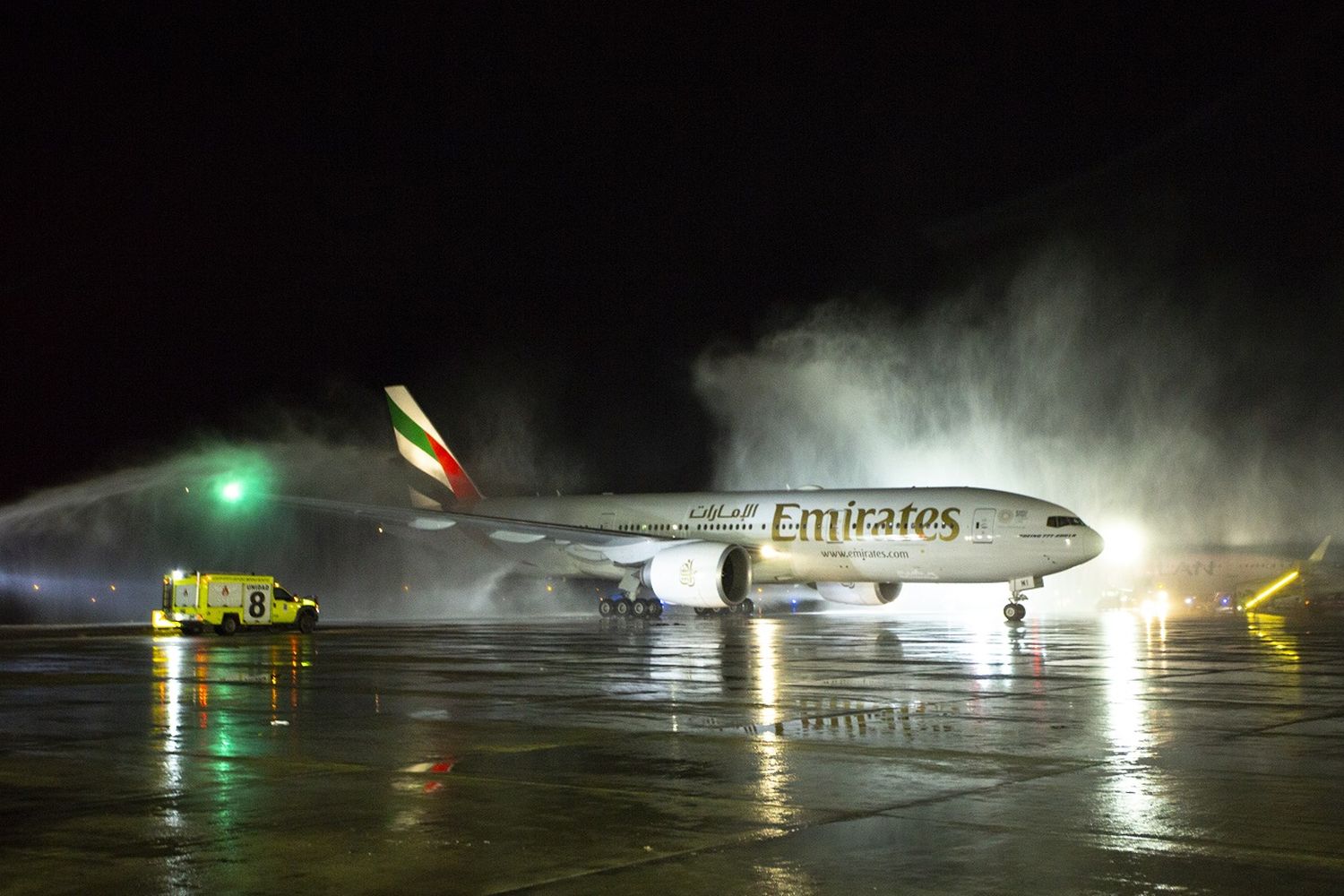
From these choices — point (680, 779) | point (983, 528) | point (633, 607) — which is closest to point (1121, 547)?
point (983, 528)

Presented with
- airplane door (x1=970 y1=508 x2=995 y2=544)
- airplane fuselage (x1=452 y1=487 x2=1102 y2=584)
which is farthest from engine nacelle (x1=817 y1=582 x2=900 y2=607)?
airplane door (x1=970 y1=508 x2=995 y2=544)

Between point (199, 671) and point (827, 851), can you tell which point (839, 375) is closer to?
point (199, 671)

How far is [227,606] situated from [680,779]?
28950 millimetres

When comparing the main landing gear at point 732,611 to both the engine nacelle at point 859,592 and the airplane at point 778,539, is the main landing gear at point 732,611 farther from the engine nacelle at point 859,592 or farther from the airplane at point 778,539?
the engine nacelle at point 859,592

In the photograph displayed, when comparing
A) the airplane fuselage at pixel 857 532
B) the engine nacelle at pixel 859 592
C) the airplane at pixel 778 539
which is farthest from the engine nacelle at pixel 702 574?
the engine nacelle at pixel 859 592

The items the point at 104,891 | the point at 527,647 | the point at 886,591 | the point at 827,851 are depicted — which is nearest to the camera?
the point at 104,891

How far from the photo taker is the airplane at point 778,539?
39781 mm

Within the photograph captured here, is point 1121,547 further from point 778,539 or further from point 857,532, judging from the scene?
point 857,532

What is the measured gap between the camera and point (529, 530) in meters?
47.0

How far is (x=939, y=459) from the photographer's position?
6300cm

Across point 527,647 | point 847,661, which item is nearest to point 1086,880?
point 847,661

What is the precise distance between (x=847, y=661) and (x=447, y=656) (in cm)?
756

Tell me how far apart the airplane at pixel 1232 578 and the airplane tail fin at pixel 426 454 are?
2871cm

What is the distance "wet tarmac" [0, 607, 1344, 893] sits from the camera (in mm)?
7527
